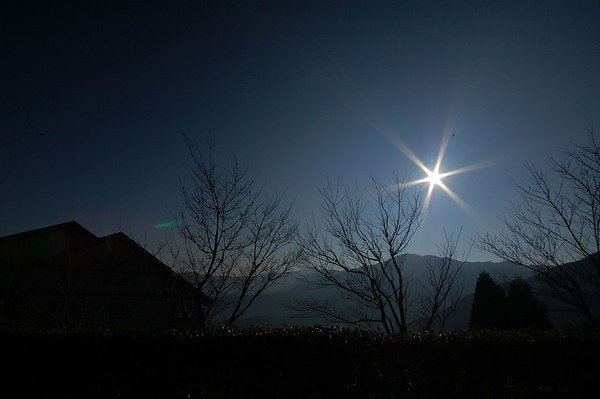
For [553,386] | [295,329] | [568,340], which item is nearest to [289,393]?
[295,329]

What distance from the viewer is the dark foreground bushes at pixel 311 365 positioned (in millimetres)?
4957

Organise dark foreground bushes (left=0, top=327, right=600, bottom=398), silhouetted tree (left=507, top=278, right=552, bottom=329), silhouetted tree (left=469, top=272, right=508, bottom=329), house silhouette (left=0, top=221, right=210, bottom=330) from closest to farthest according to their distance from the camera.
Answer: dark foreground bushes (left=0, top=327, right=600, bottom=398) → house silhouette (left=0, top=221, right=210, bottom=330) → silhouetted tree (left=507, top=278, right=552, bottom=329) → silhouetted tree (left=469, top=272, right=508, bottom=329)

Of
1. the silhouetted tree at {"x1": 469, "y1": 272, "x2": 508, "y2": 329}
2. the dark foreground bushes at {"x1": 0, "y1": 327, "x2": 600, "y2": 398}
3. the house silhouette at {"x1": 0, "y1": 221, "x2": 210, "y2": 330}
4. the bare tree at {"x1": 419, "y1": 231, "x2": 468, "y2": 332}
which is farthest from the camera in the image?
the silhouetted tree at {"x1": 469, "y1": 272, "x2": 508, "y2": 329}

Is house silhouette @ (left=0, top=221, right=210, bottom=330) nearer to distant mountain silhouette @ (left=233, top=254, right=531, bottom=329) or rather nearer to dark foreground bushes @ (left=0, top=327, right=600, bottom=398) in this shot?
distant mountain silhouette @ (left=233, top=254, right=531, bottom=329)

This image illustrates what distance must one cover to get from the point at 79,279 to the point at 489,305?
2524 centimetres

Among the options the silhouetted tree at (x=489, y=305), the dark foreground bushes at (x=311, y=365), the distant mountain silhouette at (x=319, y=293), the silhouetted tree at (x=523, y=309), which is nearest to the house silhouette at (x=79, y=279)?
the distant mountain silhouette at (x=319, y=293)

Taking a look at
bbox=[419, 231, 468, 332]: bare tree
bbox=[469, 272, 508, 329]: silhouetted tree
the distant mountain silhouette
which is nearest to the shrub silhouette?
bbox=[469, 272, 508, 329]: silhouetted tree

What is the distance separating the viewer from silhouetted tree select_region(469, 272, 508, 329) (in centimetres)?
1706

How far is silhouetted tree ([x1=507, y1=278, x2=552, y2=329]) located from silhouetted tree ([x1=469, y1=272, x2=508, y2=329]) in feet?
1.15

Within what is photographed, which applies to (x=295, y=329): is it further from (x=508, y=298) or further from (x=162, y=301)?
(x=508, y=298)

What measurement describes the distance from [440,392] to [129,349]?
608cm

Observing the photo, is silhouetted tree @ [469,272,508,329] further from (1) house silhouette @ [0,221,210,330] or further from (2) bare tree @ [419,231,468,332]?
(1) house silhouette @ [0,221,210,330]

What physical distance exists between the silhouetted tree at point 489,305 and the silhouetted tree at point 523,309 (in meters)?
0.35

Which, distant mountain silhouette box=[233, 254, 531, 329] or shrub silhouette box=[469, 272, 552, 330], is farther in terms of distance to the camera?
shrub silhouette box=[469, 272, 552, 330]
